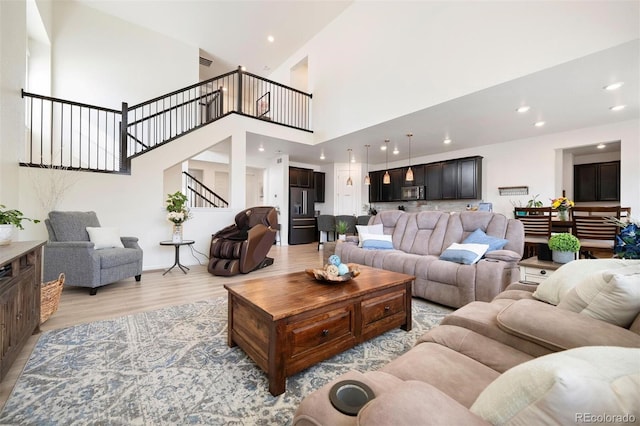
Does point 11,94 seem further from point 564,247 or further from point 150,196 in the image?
point 564,247

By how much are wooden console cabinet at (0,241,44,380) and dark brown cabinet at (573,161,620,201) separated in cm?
971

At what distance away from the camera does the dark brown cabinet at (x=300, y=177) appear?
799 cm

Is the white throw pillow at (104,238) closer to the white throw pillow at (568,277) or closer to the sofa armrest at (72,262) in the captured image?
the sofa armrest at (72,262)

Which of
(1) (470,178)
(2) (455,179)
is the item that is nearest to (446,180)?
(2) (455,179)

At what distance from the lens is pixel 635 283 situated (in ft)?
3.27

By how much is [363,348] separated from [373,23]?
17.9ft

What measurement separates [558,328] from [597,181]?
7.98 meters

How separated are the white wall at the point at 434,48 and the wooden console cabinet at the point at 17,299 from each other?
472 cm

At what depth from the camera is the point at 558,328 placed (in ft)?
3.29

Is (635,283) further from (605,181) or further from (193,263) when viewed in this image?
(605,181)

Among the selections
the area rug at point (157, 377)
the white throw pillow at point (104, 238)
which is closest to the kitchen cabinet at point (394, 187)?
the area rug at point (157, 377)

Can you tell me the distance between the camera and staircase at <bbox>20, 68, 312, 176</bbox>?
418 cm

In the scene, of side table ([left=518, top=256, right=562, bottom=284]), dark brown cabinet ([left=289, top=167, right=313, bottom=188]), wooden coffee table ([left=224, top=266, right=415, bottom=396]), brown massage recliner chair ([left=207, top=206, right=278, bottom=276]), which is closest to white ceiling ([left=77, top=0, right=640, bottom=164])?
dark brown cabinet ([left=289, top=167, right=313, bottom=188])

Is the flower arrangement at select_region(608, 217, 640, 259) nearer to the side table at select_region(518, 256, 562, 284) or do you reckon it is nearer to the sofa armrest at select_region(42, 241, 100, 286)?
the side table at select_region(518, 256, 562, 284)
